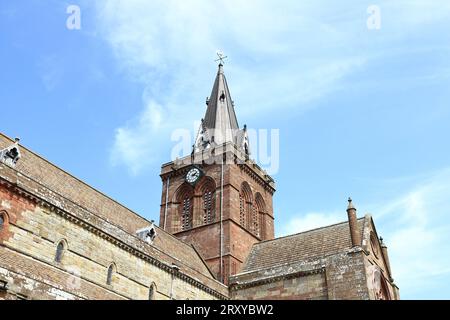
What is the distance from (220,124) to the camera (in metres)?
43.7

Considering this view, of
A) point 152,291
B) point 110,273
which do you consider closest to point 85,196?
point 110,273

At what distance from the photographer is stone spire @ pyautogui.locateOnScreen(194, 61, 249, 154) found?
140 feet

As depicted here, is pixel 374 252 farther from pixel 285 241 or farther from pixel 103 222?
pixel 103 222

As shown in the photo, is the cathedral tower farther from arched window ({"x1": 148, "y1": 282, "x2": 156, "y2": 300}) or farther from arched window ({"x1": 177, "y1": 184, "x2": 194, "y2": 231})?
arched window ({"x1": 148, "y1": 282, "x2": 156, "y2": 300})

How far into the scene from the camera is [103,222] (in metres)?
23.3

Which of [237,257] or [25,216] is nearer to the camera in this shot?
[25,216]

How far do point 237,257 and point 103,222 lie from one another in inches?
576

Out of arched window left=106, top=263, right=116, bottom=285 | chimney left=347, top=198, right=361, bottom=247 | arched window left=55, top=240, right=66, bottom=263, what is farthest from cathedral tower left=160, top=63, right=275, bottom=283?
arched window left=55, top=240, right=66, bottom=263

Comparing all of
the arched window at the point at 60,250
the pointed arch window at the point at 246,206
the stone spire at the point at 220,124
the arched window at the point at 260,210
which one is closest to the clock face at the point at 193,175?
the stone spire at the point at 220,124

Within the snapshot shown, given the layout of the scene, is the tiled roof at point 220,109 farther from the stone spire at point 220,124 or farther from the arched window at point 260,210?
the arched window at point 260,210

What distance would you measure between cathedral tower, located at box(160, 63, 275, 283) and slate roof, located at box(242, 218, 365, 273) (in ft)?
4.43
